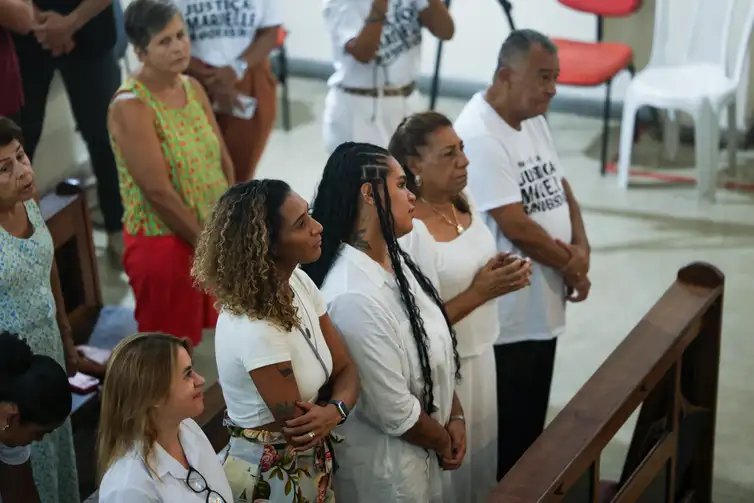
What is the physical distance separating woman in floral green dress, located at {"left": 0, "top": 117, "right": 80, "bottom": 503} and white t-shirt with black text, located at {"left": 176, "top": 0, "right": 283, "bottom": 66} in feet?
4.92

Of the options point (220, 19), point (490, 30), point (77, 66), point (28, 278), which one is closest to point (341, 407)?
point (28, 278)

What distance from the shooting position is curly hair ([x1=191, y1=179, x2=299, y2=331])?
7.23 ft

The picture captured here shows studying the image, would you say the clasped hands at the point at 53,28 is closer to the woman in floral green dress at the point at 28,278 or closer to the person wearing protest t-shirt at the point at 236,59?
the person wearing protest t-shirt at the point at 236,59

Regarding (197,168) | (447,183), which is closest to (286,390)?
(447,183)

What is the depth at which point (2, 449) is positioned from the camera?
2.26 meters

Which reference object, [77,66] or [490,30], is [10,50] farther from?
[490,30]

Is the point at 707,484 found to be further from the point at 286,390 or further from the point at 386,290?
the point at 286,390

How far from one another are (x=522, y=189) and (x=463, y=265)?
43 centimetres

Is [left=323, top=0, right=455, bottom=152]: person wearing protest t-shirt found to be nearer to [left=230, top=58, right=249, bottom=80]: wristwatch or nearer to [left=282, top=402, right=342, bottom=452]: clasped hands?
[left=230, top=58, right=249, bottom=80]: wristwatch

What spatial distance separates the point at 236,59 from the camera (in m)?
4.26

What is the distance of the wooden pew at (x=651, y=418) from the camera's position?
239cm

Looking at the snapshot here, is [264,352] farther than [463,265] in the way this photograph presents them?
No

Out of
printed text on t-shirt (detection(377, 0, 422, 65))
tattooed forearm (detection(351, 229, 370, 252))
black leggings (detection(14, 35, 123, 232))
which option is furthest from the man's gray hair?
black leggings (detection(14, 35, 123, 232))

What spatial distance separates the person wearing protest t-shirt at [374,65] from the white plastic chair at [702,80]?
151 centimetres
